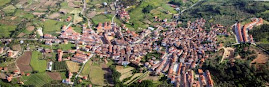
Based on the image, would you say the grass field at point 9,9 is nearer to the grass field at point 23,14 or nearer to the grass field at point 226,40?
the grass field at point 23,14

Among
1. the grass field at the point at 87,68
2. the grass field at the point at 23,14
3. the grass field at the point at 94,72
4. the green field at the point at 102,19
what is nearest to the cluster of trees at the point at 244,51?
the grass field at the point at 94,72

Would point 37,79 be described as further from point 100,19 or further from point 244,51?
point 244,51

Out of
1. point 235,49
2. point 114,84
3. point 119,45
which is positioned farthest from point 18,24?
point 235,49

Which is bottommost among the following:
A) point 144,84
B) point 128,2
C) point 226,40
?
point 144,84

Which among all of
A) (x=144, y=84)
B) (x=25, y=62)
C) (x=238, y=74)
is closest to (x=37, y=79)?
(x=25, y=62)

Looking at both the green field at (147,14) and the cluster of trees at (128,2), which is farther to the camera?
the cluster of trees at (128,2)
